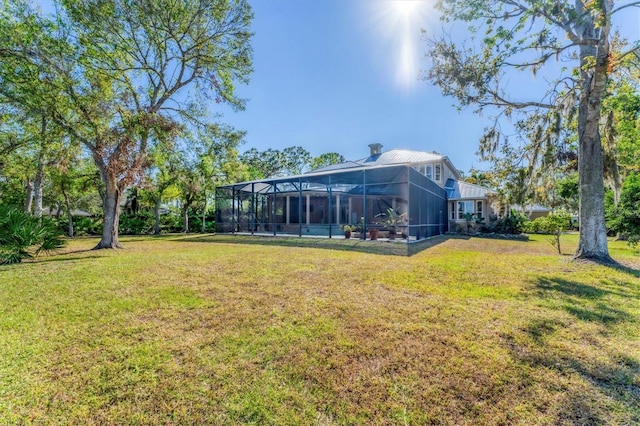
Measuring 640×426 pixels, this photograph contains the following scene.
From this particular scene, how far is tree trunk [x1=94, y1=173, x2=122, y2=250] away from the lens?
10.4 meters

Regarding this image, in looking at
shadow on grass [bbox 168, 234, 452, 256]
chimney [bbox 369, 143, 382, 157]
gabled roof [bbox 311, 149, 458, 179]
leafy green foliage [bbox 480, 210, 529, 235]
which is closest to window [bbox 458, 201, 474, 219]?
leafy green foliage [bbox 480, 210, 529, 235]

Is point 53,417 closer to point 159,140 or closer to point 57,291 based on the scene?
point 57,291

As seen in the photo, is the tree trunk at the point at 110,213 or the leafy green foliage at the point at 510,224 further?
the leafy green foliage at the point at 510,224

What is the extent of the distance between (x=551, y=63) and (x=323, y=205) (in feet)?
44.5

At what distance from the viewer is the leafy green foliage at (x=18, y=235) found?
6.47m

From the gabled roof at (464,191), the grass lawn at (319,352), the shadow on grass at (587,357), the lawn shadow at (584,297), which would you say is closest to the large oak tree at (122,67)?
the grass lawn at (319,352)

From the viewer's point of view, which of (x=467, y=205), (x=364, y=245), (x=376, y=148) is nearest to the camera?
(x=364, y=245)

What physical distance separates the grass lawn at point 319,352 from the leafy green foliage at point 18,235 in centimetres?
258

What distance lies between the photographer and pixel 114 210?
423 inches

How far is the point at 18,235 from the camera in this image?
21.5 feet

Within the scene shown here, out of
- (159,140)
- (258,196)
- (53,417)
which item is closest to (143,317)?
(53,417)

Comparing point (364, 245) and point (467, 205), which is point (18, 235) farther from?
point (467, 205)

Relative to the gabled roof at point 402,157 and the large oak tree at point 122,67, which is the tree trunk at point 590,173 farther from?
the gabled roof at point 402,157

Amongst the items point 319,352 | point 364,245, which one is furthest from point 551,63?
point 319,352
